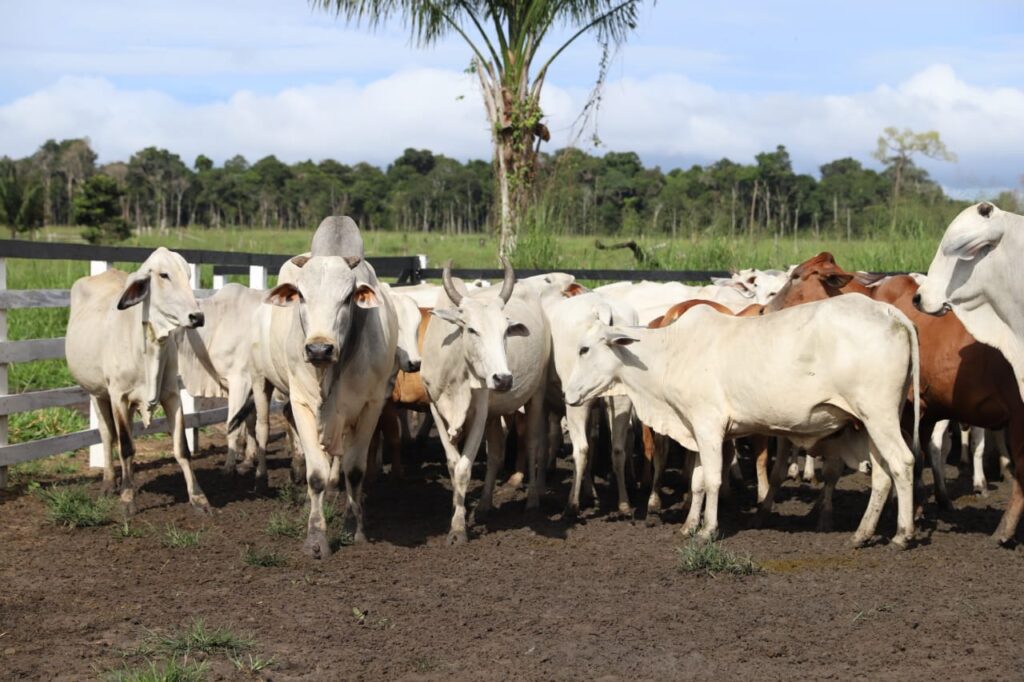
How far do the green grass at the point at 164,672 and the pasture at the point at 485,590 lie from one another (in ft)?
0.06

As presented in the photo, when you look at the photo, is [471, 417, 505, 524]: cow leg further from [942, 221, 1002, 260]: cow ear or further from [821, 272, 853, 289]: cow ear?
[942, 221, 1002, 260]: cow ear

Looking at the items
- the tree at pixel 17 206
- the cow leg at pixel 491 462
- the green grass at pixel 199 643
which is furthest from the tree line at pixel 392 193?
the green grass at pixel 199 643

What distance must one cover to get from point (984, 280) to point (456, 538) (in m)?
3.67

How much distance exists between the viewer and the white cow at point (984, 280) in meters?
6.98

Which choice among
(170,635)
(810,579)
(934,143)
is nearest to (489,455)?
(810,579)

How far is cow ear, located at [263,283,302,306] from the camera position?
7.15 meters

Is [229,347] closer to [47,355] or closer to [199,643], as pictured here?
[47,355]

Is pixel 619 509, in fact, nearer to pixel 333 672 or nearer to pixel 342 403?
pixel 342 403

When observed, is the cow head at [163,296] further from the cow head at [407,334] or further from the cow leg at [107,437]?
the cow head at [407,334]

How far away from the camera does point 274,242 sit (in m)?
45.5

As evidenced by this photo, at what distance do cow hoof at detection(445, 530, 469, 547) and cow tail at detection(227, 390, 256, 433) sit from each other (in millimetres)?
2982

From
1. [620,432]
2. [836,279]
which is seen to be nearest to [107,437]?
[620,432]

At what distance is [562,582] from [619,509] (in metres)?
2.11

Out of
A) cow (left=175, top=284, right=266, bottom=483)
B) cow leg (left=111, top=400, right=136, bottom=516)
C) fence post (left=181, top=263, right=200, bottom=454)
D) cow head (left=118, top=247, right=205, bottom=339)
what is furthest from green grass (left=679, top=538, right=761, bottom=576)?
fence post (left=181, top=263, right=200, bottom=454)
